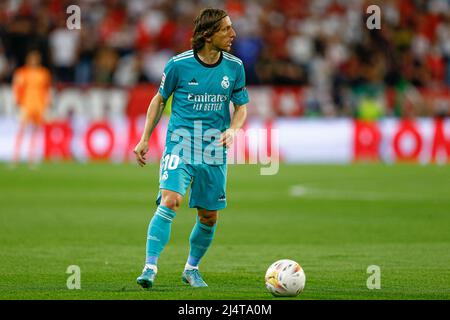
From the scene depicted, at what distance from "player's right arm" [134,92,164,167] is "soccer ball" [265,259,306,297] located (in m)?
1.48

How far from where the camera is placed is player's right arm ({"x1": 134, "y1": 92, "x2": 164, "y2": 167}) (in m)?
8.77

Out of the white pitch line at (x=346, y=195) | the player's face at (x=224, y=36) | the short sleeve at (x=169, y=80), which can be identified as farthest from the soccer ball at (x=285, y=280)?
the white pitch line at (x=346, y=195)

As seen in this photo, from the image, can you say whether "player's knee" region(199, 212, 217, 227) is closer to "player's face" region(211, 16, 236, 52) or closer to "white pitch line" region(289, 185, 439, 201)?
"player's face" region(211, 16, 236, 52)

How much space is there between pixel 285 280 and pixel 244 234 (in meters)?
5.15

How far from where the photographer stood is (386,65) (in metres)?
30.2

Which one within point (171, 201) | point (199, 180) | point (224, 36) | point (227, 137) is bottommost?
point (171, 201)

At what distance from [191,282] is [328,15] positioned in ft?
77.8

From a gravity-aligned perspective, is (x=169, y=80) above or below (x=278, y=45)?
below

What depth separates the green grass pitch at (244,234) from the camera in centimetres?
890

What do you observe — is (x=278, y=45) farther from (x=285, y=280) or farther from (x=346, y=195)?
(x=285, y=280)

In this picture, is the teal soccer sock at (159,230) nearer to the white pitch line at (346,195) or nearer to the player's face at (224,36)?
the player's face at (224,36)

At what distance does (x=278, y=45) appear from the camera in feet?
99.4

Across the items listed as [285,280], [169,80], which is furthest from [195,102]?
[285,280]

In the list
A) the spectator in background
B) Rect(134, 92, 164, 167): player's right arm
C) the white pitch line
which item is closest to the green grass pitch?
the white pitch line
